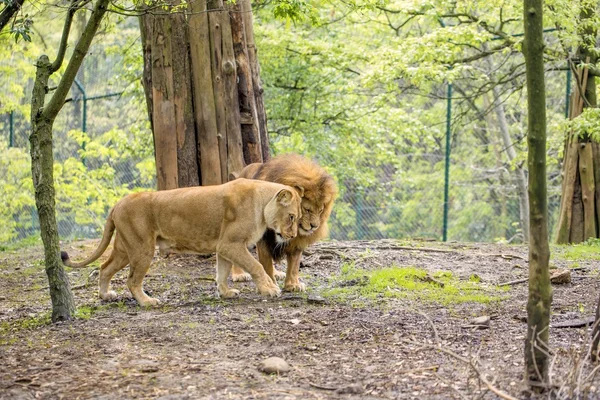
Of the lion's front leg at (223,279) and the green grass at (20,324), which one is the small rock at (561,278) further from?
the green grass at (20,324)

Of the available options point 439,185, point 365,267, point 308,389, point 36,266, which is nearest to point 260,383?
point 308,389

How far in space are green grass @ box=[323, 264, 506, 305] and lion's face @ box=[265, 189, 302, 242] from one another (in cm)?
66

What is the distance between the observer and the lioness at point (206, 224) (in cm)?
634

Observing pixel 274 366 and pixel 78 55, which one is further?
pixel 78 55

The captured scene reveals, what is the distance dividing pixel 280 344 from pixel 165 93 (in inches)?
161

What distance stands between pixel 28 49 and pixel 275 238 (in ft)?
34.6

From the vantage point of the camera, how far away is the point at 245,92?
8.33 m

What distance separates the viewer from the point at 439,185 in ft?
60.4

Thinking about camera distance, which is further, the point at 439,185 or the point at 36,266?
the point at 439,185

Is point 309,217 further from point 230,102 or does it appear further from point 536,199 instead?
point 536,199

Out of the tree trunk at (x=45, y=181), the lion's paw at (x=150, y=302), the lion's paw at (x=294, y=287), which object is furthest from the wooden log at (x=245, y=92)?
the tree trunk at (x=45, y=181)

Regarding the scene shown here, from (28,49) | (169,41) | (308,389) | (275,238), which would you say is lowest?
(308,389)

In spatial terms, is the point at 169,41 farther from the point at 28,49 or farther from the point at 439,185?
the point at 439,185

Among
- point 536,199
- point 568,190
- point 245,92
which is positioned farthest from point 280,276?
point 568,190
